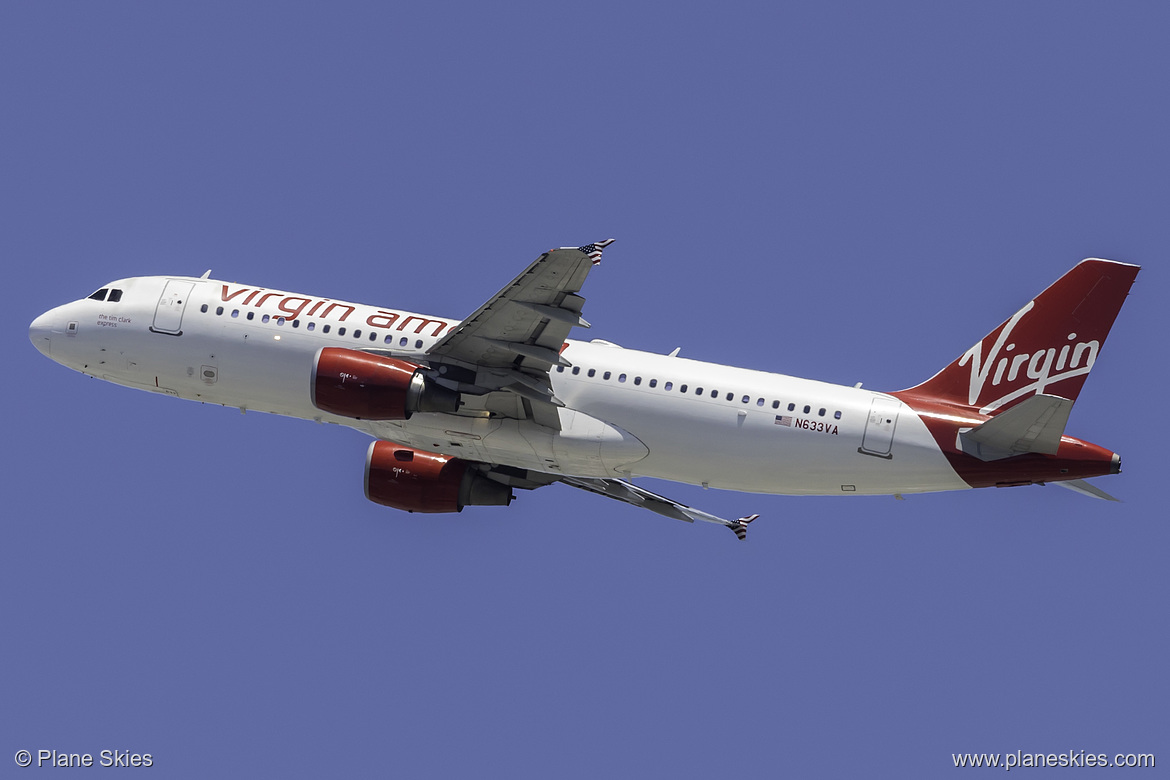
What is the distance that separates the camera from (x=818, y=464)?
41844mm

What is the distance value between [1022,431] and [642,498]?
11.9m

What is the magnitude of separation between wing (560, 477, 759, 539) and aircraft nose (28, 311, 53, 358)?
14.9m

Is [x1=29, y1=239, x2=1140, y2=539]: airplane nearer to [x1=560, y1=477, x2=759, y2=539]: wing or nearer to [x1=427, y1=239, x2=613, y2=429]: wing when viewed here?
[x1=427, y1=239, x2=613, y2=429]: wing

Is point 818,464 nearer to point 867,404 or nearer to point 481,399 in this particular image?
point 867,404

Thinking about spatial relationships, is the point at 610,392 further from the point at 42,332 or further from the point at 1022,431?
the point at 42,332

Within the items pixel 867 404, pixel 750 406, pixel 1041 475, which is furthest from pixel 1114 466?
pixel 750 406

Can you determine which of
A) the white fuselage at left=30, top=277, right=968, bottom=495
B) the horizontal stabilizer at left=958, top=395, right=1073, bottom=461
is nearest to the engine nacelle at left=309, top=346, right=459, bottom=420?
the white fuselage at left=30, top=277, right=968, bottom=495

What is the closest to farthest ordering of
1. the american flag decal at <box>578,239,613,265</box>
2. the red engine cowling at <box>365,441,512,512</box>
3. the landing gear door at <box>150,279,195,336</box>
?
the american flag decal at <box>578,239,613,265</box> < the landing gear door at <box>150,279,195,336</box> < the red engine cowling at <box>365,441,512,512</box>

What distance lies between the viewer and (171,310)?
45281 mm

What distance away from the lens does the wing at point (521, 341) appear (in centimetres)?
3931

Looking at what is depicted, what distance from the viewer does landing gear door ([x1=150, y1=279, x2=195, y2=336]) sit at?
45094mm

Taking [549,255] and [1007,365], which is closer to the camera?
[549,255]

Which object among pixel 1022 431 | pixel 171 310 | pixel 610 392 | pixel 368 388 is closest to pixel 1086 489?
pixel 1022 431

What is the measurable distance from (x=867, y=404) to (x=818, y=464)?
1996 millimetres
